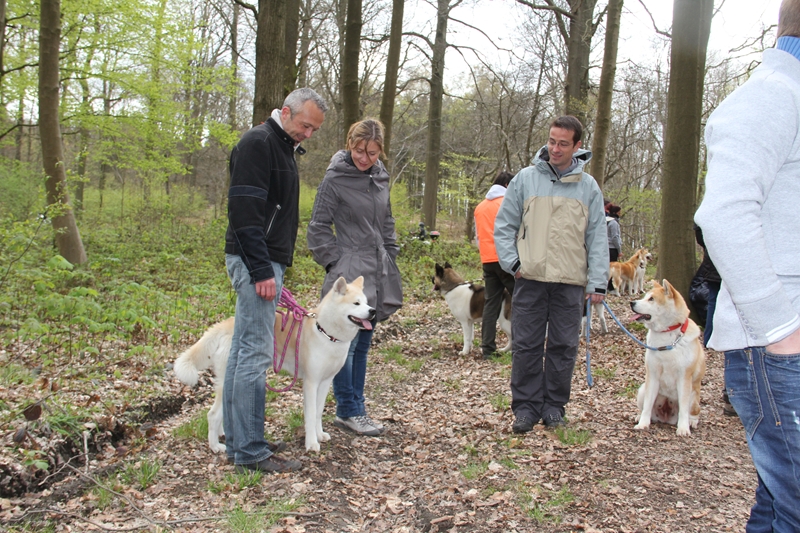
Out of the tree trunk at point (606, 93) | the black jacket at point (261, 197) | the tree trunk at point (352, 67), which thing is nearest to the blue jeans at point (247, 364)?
the black jacket at point (261, 197)

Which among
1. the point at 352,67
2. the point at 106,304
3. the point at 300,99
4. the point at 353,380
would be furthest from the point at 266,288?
the point at 352,67

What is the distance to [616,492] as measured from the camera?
3314 millimetres

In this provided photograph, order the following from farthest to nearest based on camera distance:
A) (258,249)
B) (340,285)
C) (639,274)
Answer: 1. (639,274)
2. (340,285)
3. (258,249)

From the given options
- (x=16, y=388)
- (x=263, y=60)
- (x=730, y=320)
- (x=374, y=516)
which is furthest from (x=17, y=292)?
(x=730, y=320)

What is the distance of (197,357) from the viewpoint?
12.5ft

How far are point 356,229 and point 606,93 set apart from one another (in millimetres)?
7739

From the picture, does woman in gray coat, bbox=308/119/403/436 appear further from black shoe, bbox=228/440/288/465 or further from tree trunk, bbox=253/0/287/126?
tree trunk, bbox=253/0/287/126

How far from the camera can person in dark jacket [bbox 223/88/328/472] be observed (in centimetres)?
328

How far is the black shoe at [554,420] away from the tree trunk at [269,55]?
565 cm

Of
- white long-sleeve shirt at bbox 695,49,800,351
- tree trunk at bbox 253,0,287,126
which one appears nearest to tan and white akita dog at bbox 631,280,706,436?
white long-sleeve shirt at bbox 695,49,800,351

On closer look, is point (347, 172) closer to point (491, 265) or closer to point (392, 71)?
point (491, 265)

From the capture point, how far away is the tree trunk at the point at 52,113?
9.28m

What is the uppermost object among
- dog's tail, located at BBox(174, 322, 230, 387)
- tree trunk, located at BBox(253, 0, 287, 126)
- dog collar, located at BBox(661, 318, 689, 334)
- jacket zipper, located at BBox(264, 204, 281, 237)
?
tree trunk, located at BBox(253, 0, 287, 126)

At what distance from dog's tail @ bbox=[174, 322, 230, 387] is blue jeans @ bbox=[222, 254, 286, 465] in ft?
1.12
